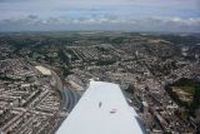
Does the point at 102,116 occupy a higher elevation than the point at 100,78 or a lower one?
higher

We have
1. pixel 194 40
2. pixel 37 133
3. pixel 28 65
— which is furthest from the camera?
pixel 194 40

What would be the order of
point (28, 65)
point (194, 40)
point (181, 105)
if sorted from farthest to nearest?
point (194, 40), point (28, 65), point (181, 105)

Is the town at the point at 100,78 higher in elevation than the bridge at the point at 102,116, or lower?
lower

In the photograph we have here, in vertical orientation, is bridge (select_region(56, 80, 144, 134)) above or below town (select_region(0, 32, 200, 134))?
above

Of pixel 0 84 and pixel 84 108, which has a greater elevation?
pixel 84 108

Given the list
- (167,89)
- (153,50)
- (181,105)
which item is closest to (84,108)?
(181,105)

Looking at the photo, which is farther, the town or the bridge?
the town

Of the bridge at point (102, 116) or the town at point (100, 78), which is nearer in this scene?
the bridge at point (102, 116)

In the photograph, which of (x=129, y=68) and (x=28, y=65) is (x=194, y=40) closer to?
(x=129, y=68)
